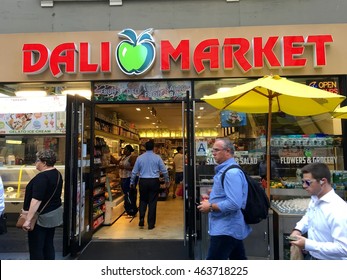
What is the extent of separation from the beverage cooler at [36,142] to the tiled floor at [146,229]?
→ 1.76ft

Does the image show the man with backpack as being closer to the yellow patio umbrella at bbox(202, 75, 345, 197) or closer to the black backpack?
the black backpack

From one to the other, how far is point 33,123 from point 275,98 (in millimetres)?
4379

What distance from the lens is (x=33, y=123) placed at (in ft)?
18.8

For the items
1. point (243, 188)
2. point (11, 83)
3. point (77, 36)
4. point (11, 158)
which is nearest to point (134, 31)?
point (77, 36)

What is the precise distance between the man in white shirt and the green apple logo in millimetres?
3920

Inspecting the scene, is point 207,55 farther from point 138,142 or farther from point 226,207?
point 138,142

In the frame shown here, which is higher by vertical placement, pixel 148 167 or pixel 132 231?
pixel 148 167

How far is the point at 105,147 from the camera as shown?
290 inches

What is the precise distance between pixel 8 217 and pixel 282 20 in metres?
6.18

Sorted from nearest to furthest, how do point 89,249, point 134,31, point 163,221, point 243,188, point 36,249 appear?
point 243,188
point 36,249
point 89,249
point 134,31
point 163,221

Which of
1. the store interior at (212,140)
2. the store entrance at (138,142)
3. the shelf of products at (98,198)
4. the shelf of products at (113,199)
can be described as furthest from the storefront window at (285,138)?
the shelf of products at (113,199)

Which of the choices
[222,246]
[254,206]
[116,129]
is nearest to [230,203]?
[254,206]

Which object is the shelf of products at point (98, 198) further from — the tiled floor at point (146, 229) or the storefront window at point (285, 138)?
the storefront window at point (285, 138)

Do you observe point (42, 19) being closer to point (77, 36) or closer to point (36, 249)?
point (77, 36)
